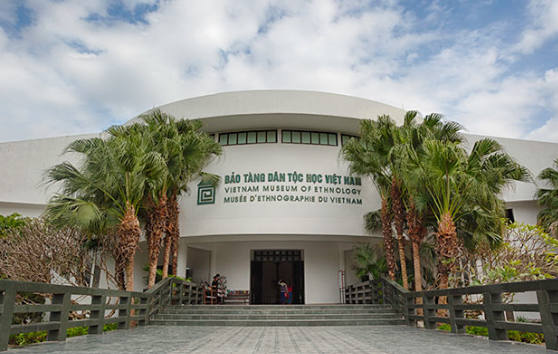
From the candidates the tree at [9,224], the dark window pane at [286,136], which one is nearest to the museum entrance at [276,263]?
the dark window pane at [286,136]

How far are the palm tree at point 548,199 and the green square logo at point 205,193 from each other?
1482 cm

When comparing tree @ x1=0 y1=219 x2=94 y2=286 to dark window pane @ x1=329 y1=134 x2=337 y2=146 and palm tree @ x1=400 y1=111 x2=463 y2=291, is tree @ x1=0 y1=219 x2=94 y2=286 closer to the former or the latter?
dark window pane @ x1=329 y1=134 x2=337 y2=146

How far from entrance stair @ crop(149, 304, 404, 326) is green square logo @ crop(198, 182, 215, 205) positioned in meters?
5.22

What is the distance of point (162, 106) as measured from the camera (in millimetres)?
18594

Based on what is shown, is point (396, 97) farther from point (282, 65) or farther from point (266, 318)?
point (266, 318)

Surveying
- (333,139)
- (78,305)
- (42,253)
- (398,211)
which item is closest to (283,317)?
(398,211)

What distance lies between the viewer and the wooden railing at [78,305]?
16.9 feet

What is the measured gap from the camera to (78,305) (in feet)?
24.1

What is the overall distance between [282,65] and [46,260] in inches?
449

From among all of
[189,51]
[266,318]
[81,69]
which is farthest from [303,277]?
[81,69]

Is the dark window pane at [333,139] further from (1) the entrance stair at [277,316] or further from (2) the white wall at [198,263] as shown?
(2) the white wall at [198,263]

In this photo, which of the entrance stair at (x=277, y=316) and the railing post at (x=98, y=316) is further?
the entrance stair at (x=277, y=316)

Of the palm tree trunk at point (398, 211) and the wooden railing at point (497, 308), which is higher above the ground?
the palm tree trunk at point (398, 211)

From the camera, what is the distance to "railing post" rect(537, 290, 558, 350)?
5000 mm
